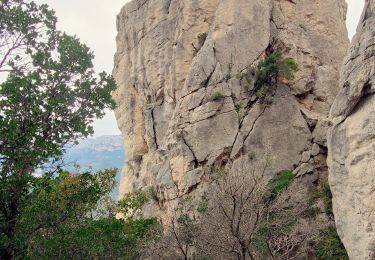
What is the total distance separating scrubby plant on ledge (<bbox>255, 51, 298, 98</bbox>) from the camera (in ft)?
95.9

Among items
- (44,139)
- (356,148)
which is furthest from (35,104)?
(356,148)

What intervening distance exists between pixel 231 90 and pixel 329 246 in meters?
12.1

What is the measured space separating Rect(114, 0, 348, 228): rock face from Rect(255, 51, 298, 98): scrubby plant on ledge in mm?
492

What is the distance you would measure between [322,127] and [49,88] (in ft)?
61.6

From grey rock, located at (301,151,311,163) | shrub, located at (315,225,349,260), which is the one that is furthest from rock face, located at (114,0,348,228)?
shrub, located at (315,225,349,260)

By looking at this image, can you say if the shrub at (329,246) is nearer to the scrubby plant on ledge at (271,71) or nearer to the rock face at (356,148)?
the rock face at (356,148)

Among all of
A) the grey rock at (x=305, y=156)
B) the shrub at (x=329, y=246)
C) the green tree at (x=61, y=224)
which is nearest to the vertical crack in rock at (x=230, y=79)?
the grey rock at (x=305, y=156)

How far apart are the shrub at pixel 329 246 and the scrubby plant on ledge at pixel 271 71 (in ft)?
34.8

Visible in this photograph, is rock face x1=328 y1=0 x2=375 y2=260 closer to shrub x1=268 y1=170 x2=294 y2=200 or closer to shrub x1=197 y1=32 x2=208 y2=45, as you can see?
shrub x1=268 y1=170 x2=294 y2=200

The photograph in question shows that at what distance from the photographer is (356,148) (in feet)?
58.6

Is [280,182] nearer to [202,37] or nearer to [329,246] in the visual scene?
[329,246]

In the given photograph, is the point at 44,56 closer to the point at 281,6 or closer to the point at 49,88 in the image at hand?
the point at 49,88

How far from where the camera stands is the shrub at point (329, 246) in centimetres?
2084

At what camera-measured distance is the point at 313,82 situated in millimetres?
30656
